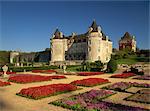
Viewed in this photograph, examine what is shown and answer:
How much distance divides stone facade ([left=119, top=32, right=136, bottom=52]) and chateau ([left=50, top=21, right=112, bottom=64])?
12.3m

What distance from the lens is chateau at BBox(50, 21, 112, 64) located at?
49531mm

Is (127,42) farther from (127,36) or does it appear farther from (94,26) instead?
(94,26)

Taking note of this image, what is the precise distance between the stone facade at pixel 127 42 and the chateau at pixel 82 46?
12.3 m

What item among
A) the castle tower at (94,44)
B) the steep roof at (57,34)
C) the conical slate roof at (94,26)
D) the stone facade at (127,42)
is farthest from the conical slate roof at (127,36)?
the steep roof at (57,34)

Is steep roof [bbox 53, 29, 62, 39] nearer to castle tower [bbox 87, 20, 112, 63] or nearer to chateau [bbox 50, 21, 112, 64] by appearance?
chateau [bbox 50, 21, 112, 64]

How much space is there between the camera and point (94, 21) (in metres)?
51.4

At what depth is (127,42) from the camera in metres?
70.4

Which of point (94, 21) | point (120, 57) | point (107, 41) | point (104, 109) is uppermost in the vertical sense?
point (94, 21)

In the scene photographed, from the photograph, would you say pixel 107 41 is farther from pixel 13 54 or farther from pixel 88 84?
pixel 88 84

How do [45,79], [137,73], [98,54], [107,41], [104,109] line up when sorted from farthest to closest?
[107,41], [98,54], [137,73], [45,79], [104,109]

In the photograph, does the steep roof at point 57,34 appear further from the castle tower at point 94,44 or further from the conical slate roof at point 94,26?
the conical slate roof at point 94,26

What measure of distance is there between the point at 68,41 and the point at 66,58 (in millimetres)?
5395

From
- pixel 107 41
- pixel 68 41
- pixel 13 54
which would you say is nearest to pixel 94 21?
pixel 107 41

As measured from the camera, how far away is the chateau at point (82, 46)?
49.5 metres
